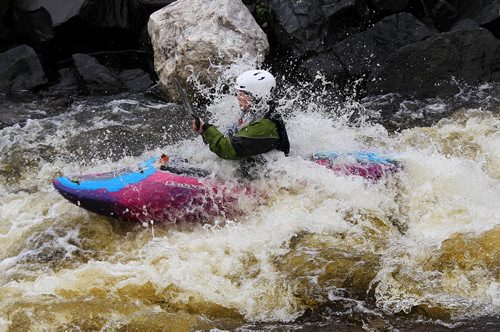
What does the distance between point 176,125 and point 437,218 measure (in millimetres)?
4174

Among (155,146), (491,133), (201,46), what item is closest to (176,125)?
(155,146)

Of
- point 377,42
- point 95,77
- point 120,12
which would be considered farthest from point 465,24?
point 95,77

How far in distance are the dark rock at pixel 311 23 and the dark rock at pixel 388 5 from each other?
11.8 inches

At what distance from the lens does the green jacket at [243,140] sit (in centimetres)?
562

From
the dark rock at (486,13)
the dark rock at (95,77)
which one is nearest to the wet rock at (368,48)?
the dark rock at (486,13)

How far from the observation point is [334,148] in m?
6.65

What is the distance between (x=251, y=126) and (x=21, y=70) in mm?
5367

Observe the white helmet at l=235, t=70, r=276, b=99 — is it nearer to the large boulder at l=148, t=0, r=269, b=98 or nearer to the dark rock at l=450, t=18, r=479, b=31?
the large boulder at l=148, t=0, r=269, b=98

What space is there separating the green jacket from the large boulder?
3.59 meters

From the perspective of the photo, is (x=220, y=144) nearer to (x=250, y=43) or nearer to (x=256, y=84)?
(x=256, y=84)

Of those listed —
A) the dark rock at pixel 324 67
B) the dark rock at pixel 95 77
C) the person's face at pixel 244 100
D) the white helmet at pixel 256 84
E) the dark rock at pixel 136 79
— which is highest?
the white helmet at pixel 256 84

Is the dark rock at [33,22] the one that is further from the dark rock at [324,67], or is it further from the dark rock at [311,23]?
the dark rock at [324,67]

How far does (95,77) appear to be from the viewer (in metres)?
9.66

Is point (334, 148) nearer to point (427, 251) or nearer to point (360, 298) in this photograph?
point (427, 251)
